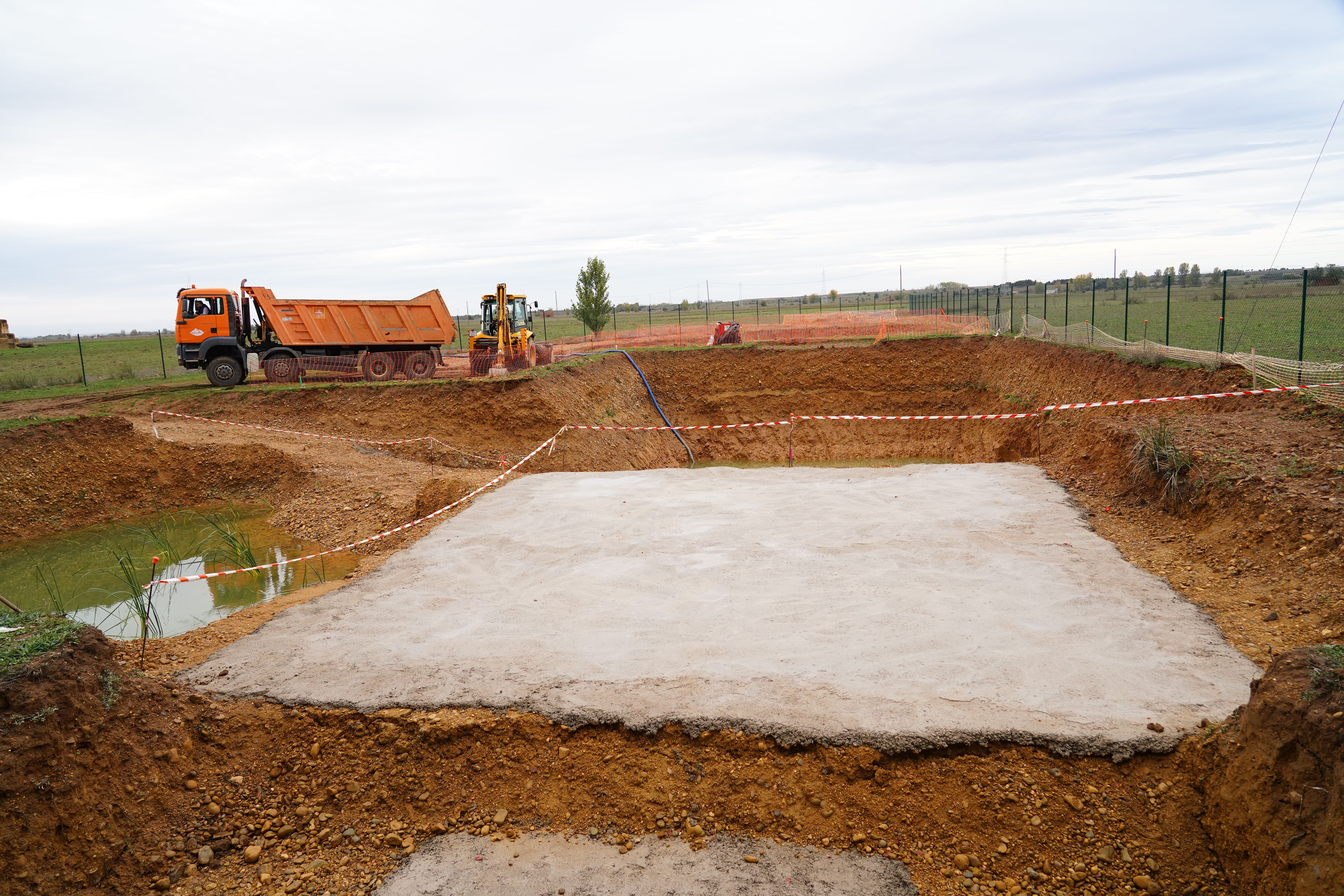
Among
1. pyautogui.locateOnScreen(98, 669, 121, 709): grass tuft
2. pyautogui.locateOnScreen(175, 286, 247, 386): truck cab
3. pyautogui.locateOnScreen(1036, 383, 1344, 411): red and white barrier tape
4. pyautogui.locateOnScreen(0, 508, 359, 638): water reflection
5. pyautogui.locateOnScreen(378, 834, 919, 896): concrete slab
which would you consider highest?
pyautogui.locateOnScreen(175, 286, 247, 386): truck cab

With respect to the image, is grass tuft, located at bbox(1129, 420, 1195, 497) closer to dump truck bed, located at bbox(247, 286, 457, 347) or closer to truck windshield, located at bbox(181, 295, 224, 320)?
dump truck bed, located at bbox(247, 286, 457, 347)

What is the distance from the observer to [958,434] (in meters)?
21.8

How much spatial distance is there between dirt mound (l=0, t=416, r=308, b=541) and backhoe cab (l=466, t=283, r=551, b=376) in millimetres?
8481

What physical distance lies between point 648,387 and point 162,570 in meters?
16.3

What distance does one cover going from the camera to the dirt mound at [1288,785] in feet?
10.5

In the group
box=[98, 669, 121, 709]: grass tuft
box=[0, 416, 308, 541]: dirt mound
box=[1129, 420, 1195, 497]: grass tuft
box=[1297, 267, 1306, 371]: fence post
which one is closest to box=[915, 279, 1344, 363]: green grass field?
box=[1297, 267, 1306, 371]: fence post

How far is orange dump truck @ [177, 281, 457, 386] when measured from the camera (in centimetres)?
2097

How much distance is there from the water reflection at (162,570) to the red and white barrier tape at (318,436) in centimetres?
392

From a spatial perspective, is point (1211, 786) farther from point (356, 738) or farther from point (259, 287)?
point (259, 287)

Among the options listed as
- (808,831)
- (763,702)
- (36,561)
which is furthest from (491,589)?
(36,561)

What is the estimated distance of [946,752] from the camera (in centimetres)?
438

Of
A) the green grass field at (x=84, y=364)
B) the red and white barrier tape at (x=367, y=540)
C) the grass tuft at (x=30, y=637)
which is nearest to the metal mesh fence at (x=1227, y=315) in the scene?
the red and white barrier tape at (x=367, y=540)

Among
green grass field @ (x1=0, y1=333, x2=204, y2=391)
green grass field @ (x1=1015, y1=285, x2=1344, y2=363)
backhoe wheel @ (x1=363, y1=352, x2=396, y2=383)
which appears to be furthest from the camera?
green grass field @ (x1=0, y1=333, x2=204, y2=391)

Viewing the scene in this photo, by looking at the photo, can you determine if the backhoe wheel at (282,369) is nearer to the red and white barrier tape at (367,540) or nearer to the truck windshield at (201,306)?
the truck windshield at (201,306)
